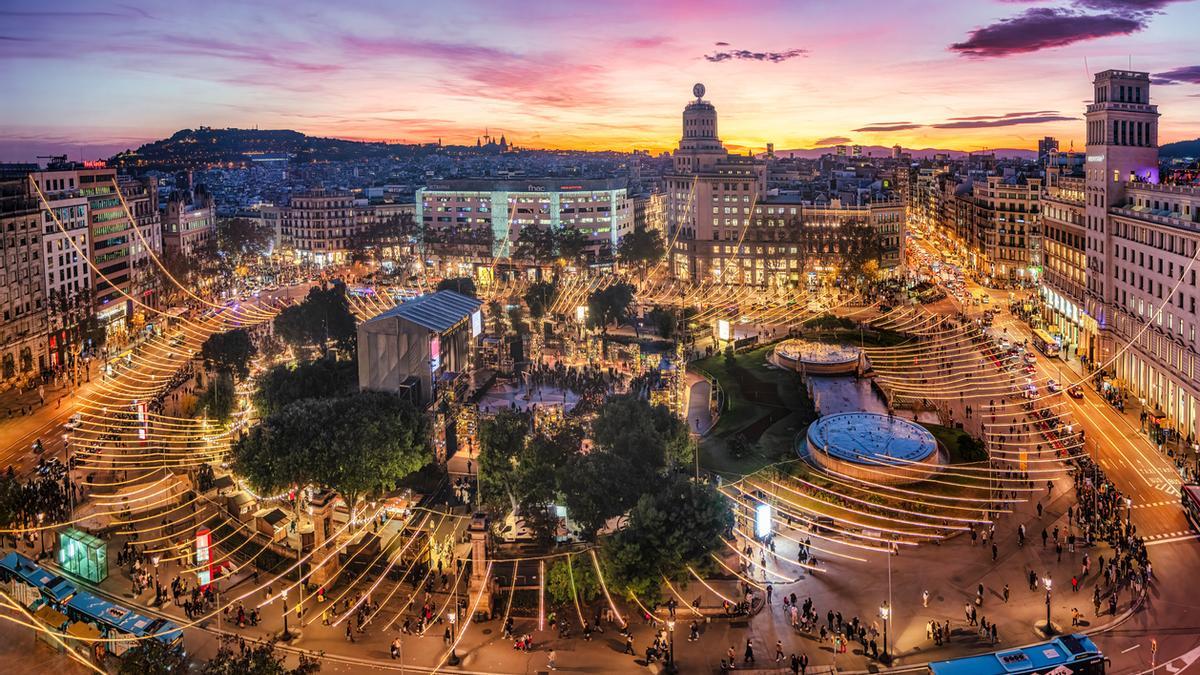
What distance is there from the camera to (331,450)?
34.7 meters

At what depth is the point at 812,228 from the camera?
98.6m

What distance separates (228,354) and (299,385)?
13493mm

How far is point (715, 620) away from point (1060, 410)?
28.7m

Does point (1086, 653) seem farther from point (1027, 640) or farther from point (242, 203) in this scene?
point (242, 203)

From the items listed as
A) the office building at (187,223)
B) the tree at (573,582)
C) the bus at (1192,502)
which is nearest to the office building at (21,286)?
the office building at (187,223)

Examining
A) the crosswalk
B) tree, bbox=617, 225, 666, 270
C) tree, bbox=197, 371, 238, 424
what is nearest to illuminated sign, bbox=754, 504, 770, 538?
the crosswalk

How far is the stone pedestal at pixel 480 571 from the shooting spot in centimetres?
2983

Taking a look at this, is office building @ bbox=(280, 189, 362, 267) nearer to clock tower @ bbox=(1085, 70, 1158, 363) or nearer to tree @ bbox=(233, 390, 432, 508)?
tree @ bbox=(233, 390, 432, 508)

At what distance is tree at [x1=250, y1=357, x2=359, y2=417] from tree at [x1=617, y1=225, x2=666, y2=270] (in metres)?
61.4

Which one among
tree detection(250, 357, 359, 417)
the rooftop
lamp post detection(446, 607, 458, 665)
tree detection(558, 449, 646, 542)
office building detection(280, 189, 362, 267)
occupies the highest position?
office building detection(280, 189, 362, 267)

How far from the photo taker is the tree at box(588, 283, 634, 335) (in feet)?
236

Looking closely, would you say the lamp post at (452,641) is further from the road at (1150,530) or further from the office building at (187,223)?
the office building at (187,223)

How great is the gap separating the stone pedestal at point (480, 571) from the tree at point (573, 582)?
84.7 inches

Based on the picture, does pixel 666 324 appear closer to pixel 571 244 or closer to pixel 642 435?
pixel 642 435
